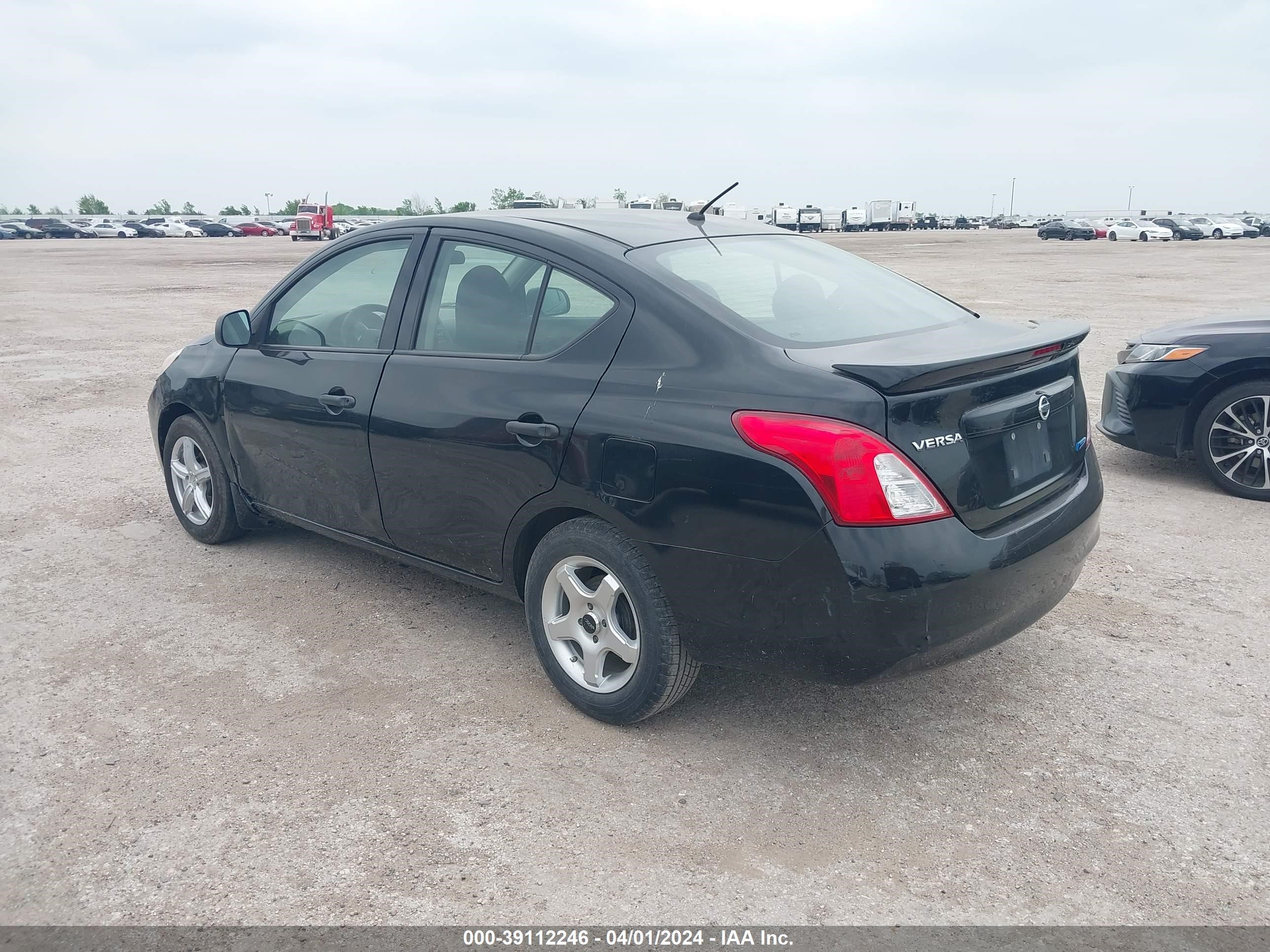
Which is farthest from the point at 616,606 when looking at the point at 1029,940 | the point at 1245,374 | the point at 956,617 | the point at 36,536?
the point at 1245,374

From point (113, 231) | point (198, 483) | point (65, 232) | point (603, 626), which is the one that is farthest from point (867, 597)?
point (65, 232)

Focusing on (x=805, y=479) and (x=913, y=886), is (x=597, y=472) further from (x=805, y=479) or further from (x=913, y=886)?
(x=913, y=886)

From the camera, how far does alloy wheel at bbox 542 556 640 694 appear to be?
341cm

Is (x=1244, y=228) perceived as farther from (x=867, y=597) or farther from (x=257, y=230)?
(x=867, y=597)

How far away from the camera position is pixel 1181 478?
655 cm

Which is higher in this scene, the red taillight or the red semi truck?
the red semi truck

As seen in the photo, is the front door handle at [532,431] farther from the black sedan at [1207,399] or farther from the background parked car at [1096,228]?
the background parked car at [1096,228]

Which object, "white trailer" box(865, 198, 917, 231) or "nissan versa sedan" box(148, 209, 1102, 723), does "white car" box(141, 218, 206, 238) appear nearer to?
"white trailer" box(865, 198, 917, 231)

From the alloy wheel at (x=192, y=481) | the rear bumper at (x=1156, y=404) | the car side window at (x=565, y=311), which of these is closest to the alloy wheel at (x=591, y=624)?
the car side window at (x=565, y=311)

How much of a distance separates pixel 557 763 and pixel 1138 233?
228ft

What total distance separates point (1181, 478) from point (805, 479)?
15.5 ft

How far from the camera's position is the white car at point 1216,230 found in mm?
69062

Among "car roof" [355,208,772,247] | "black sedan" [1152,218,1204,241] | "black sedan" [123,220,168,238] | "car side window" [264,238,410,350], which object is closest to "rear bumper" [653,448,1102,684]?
"car roof" [355,208,772,247]

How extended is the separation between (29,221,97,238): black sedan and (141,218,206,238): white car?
15.3 feet
